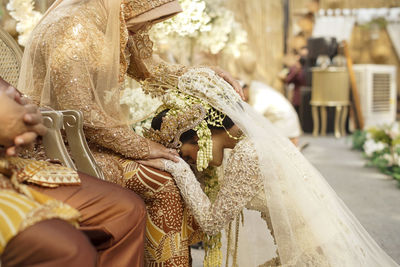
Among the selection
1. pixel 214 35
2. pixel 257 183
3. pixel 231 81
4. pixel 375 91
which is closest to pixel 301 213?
pixel 257 183

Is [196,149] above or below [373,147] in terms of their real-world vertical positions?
above

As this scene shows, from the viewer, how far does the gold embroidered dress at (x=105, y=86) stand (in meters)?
1.52

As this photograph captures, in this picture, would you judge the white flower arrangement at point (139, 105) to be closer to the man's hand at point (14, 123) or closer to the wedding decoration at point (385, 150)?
the man's hand at point (14, 123)

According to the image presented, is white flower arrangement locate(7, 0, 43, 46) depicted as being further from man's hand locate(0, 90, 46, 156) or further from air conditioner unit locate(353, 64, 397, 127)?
air conditioner unit locate(353, 64, 397, 127)

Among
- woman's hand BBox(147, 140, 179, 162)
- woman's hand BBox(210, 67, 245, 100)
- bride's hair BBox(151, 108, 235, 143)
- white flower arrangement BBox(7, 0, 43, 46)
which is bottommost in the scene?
woman's hand BBox(147, 140, 179, 162)

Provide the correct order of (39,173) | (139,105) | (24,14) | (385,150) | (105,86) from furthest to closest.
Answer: (385,150)
(24,14)
(139,105)
(105,86)
(39,173)

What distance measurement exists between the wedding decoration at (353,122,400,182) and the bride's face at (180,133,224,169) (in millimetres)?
2628

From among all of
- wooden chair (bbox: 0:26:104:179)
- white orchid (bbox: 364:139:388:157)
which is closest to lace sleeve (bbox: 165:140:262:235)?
wooden chair (bbox: 0:26:104:179)

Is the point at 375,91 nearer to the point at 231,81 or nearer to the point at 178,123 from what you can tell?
the point at 231,81

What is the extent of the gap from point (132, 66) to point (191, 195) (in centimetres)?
66

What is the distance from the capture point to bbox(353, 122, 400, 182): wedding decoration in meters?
4.30

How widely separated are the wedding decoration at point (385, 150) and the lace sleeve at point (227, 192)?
270 centimetres

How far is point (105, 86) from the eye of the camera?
1.60 meters

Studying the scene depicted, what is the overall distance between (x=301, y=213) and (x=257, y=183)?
0.18 meters
